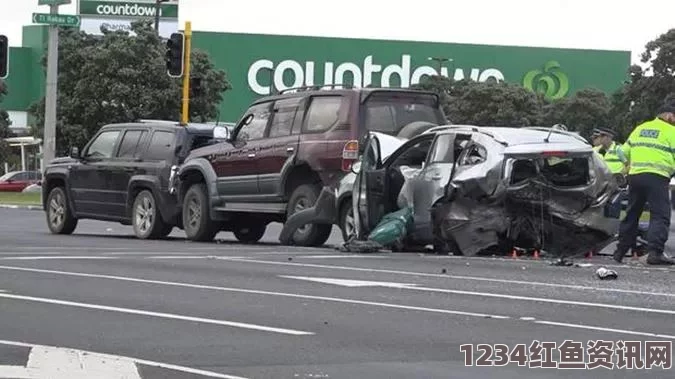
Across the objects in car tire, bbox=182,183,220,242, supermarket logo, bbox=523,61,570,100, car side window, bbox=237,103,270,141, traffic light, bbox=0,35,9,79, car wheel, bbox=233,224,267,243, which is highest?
supermarket logo, bbox=523,61,570,100

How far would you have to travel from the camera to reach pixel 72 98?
53312mm

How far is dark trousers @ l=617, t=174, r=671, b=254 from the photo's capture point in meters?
13.5

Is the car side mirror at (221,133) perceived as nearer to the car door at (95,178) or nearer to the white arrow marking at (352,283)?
the car door at (95,178)

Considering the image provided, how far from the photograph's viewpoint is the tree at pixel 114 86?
51781mm

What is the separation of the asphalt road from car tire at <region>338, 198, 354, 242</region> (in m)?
1.33

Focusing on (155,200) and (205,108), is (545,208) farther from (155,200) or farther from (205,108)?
(205,108)

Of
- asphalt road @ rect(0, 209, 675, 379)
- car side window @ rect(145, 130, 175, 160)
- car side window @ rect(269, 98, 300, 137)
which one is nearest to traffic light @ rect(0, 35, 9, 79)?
car side window @ rect(145, 130, 175, 160)

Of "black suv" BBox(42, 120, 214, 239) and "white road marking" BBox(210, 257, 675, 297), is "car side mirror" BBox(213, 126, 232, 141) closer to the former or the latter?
"black suv" BBox(42, 120, 214, 239)

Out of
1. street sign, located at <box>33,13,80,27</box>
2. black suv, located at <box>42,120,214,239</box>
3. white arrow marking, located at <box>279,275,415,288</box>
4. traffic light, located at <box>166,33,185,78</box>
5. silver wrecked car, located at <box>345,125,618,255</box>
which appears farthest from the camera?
street sign, located at <box>33,13,80,27</box>

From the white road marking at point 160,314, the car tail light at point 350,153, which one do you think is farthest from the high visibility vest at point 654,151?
the white road marking at point 160,314

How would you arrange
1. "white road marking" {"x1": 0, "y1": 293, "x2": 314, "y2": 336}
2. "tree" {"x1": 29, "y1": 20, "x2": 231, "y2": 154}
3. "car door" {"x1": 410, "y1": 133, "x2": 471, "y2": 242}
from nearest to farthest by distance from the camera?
"white road marking" {"x1": 0, "y1": 293, "x2": 314, "y2": 336}
"car door" {"x1": 410, "y1": 133, "x2": 471, "y2": 242}
"tree" {"x1": 29, "y1": 20, "x2": 231, "y2": 154}

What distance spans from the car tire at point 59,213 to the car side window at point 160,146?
7.54 feet

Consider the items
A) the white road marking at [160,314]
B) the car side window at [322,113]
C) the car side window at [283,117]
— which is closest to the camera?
the white road marking at [160,314]

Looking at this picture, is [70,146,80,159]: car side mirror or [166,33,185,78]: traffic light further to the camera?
[166,33,185,78]: traffic light
